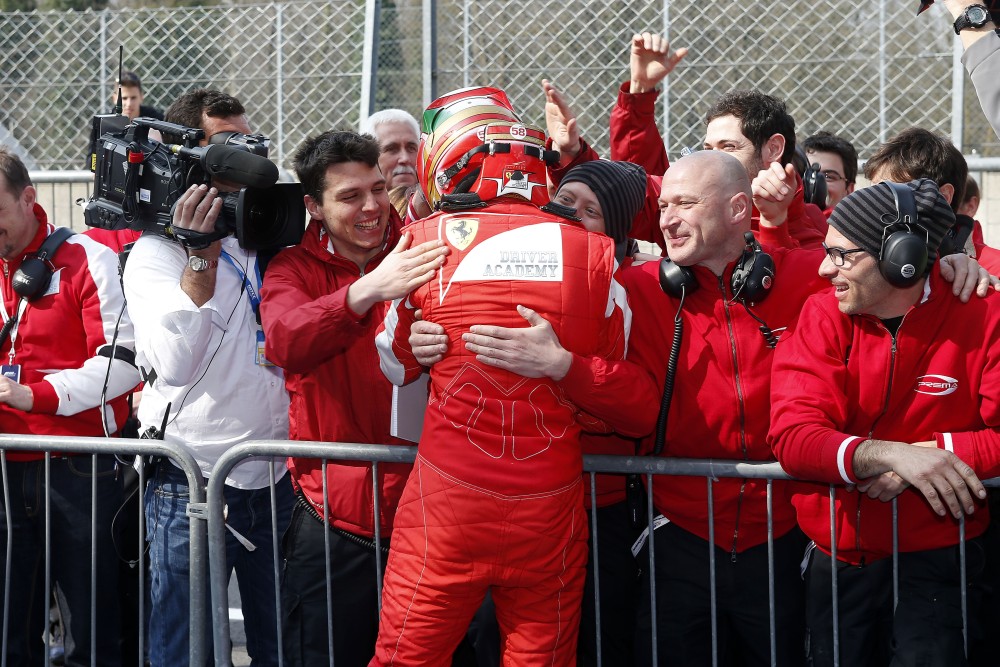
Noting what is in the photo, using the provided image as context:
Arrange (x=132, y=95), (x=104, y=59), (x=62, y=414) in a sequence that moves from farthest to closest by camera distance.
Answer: (x=132, y=95)
(x=104, y=59)
(x=62, y=414)

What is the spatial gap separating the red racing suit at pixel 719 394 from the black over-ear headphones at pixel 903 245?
0.41 m

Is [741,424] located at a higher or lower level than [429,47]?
lower

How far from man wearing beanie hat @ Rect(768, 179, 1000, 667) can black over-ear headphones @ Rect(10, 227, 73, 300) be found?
8.70 feet

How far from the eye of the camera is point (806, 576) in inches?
133

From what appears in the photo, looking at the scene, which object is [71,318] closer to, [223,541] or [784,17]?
[223,541]

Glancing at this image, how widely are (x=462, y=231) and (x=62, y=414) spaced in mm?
1944

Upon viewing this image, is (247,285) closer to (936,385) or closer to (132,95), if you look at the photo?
(936,385)

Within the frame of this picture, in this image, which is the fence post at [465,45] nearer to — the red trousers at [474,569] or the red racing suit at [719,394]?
the red racing suit at [719,394]

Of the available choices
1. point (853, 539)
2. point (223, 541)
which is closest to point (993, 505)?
point (853, 539)

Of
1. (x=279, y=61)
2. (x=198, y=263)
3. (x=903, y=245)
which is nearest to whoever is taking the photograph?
(x=903, y=245)

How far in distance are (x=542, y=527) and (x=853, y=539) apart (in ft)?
3.26

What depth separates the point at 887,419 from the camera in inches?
126

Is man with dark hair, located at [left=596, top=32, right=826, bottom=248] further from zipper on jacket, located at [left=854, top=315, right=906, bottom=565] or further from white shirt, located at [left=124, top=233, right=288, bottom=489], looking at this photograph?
white shirt, located at [left=124, top=233, right=288, bottom=489]

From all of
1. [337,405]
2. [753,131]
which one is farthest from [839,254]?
[337,405]
